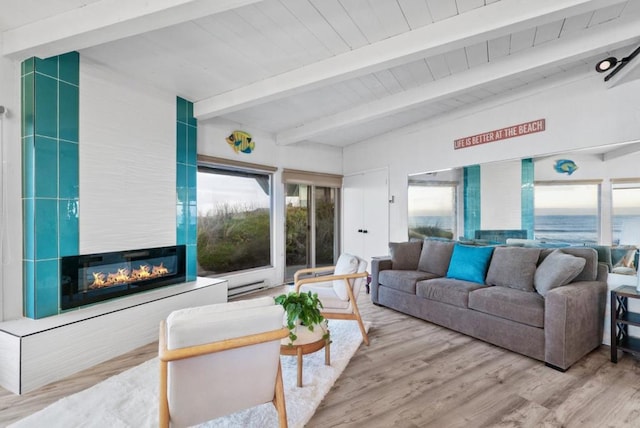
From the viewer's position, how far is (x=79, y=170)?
9.35 feet

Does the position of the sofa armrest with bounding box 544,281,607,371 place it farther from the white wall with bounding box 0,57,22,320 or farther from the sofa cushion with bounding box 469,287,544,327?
the white wall with bounding box 0,57,22,320

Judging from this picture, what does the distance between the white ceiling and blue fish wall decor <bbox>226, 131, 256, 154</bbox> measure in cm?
81

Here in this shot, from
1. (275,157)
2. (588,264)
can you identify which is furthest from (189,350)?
(275,157)

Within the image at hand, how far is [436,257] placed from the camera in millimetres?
4020

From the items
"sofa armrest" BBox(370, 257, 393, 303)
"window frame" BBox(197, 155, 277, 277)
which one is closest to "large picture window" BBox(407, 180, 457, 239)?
"sofa armrest" BBox(370, 257, 393, 303)

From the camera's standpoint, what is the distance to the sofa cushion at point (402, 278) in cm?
374

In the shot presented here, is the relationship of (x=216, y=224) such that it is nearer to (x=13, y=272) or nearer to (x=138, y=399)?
(x=13, y=272)

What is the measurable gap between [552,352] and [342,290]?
177cm

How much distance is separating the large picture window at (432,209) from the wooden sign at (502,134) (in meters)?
0.58

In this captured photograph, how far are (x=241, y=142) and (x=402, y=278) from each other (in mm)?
3082

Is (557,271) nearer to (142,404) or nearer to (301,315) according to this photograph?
(301,315)

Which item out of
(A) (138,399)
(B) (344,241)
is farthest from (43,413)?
(B) (344,241)

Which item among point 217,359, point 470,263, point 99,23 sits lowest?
point 217,359

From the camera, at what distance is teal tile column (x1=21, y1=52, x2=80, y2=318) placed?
2572 mm
